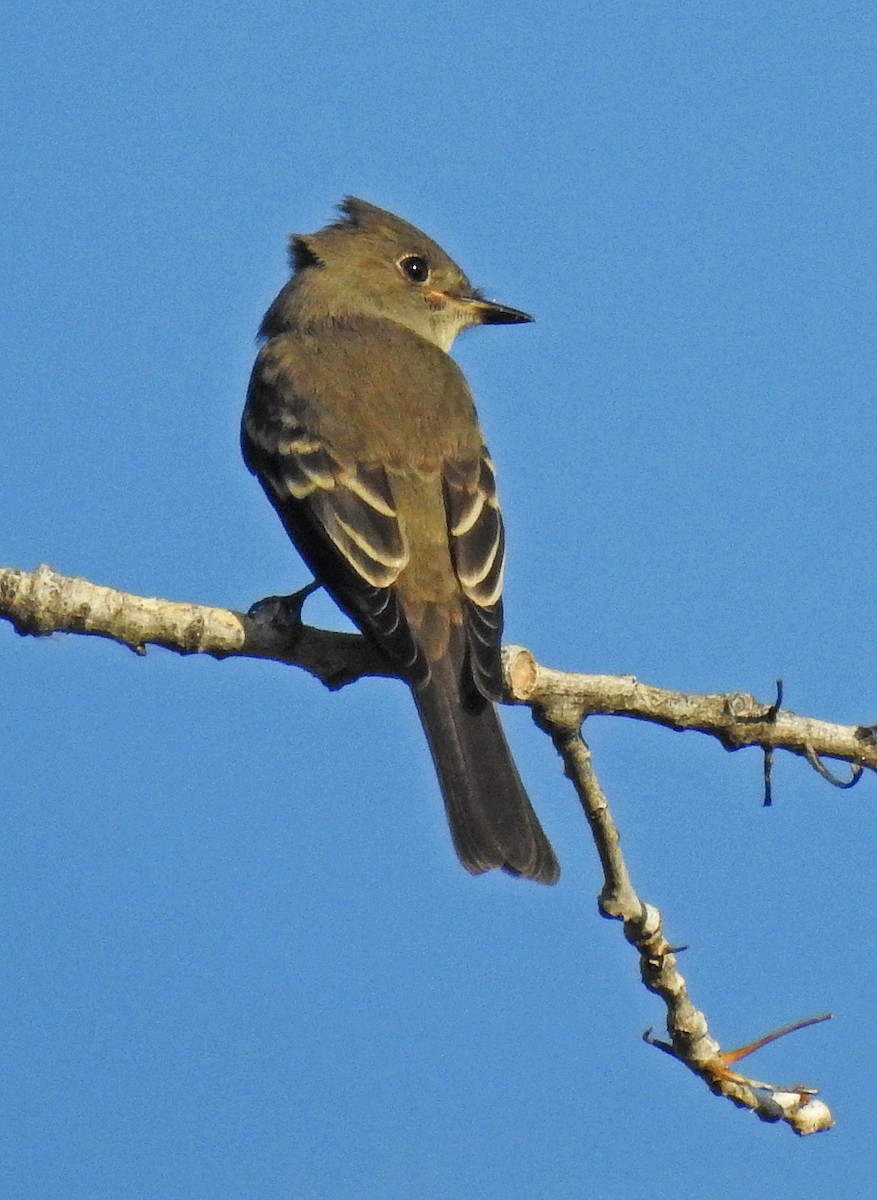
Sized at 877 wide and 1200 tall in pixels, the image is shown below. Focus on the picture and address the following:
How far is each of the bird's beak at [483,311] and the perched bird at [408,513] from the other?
58cm

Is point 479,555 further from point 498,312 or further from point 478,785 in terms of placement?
point 498,312

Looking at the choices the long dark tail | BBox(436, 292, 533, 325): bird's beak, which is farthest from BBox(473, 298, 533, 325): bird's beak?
the long dark tail

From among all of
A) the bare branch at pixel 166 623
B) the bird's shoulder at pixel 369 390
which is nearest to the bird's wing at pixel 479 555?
the bird's shoulder at pixel 369 390

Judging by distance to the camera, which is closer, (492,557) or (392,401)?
(492,557)

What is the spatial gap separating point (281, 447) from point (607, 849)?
2.24 meters

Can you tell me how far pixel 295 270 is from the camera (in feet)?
27.9

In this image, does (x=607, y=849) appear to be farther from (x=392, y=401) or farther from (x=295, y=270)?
(x=295, y=270)

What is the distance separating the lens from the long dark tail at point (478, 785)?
18.8 ft

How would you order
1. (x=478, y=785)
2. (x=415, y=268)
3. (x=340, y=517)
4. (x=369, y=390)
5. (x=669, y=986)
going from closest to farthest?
(x=669, y=986) → (x=478, y=785) → (x=340, y=517) → (x=369, y=390) → (x=415, y=268)

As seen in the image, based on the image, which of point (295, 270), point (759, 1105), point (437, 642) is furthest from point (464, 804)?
point (295, 270)

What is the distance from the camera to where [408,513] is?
6.31 m

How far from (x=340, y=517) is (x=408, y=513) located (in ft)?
0.83

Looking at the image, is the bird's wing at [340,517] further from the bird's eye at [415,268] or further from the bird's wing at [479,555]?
the bird's eye at [415,268]

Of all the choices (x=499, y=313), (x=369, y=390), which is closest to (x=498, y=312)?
(x=499, y=313)
